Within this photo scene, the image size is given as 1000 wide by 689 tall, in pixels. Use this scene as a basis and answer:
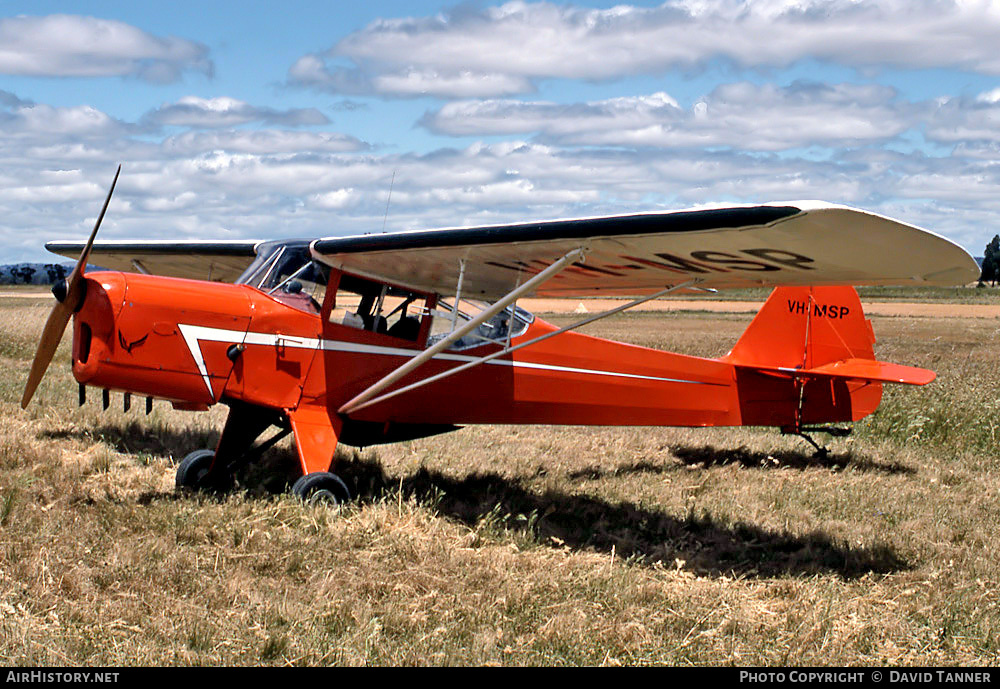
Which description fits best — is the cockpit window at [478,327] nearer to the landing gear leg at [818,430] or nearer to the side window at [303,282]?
the side window at [303,282]

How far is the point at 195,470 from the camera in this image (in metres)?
7.57

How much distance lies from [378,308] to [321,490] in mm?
1694

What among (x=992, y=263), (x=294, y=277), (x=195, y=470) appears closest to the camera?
(x=294, y=277)

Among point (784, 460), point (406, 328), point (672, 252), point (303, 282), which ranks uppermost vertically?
point (672, 252)

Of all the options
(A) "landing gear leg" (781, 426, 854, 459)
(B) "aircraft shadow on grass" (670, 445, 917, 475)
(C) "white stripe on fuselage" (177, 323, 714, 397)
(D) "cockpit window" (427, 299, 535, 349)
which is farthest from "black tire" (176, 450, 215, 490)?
(A) "landing gear leg" (781, 426, 854, 459)

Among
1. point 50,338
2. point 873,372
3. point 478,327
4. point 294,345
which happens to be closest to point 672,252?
point 478,327

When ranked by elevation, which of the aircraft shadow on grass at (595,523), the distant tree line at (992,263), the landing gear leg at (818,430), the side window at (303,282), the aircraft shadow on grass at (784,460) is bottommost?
the aircraft shadow on grass at (595,523)

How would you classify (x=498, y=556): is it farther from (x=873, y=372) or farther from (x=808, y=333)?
(x=808, y=333)

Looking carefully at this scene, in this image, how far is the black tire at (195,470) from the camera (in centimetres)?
751

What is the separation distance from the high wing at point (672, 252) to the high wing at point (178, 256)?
2470 mm

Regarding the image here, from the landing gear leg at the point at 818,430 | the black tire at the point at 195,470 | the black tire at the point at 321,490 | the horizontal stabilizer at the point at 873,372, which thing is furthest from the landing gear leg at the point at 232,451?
the horizontal stabilizer at the point at 873,372

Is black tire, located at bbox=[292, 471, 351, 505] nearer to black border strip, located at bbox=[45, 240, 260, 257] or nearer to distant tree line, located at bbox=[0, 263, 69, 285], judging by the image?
black border strip, located at bbox=[45, 240, 260, 257]
